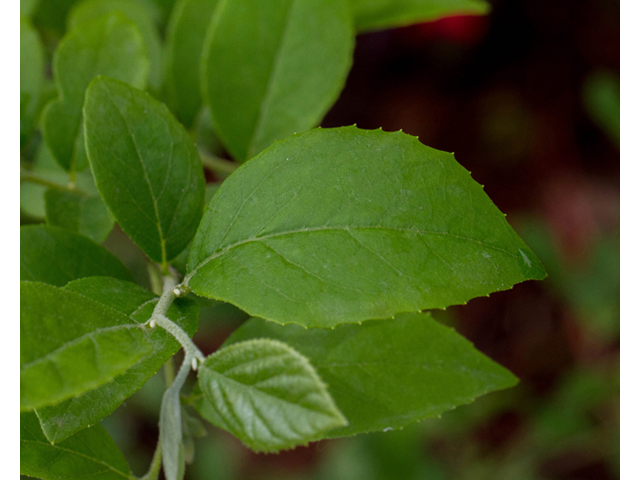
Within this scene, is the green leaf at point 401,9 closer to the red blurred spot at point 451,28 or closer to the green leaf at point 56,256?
the green leaf at point 56,256

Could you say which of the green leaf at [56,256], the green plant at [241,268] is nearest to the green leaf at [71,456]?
the green plant at [241,268]

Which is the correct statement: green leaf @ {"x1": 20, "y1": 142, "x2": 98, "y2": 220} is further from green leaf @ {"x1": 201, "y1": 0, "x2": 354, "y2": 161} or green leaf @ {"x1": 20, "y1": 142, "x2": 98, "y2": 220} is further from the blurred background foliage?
the blurred background foliage

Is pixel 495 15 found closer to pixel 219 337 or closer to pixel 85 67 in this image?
pixel 219 337

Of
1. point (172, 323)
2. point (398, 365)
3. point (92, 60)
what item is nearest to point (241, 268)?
point (172, 323)

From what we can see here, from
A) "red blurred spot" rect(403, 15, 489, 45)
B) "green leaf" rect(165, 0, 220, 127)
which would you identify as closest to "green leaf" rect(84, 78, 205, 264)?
"green leaf" rect(165, 0, 220, 127)

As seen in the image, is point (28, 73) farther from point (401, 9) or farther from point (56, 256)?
point (401, 9)

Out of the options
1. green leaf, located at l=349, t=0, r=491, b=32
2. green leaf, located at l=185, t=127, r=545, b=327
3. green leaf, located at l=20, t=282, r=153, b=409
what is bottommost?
green leaf, located at l=20, t=282, r=153, b=409
